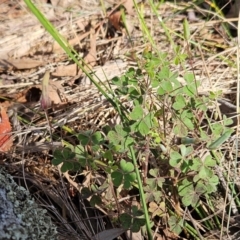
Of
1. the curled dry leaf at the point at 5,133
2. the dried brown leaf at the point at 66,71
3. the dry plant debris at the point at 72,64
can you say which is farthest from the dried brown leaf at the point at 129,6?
the curled dry leaf at the point at 5,133

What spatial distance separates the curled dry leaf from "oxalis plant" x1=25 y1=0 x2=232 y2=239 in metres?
0.38

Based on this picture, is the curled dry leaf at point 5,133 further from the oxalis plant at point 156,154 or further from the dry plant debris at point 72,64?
the oxalis plant at point 156,154

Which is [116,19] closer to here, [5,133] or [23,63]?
[23,63]

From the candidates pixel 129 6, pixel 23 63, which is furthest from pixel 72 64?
pixel 129 6

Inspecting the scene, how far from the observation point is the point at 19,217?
4.60ft

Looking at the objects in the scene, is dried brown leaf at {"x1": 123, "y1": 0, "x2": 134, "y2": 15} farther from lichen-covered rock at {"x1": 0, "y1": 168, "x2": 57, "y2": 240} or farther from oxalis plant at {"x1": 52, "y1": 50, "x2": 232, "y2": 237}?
lichen-covered rock at {"x1": 0, "y1": 168, "x2": 57, "y2": 240}

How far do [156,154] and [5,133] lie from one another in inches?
24.3

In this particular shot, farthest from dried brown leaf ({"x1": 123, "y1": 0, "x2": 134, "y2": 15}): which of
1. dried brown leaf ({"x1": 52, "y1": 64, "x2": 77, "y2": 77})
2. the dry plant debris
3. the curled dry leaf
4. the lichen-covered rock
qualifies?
the lichen-covered rock

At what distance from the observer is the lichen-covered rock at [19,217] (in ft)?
4.41

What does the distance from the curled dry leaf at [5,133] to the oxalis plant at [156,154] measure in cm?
38

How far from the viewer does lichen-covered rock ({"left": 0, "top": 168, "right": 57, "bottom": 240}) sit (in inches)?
52.9

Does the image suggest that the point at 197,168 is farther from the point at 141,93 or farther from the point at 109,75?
the point at 109,75

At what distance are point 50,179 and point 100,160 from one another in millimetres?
231

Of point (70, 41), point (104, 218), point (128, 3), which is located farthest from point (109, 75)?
point (104, 218)
